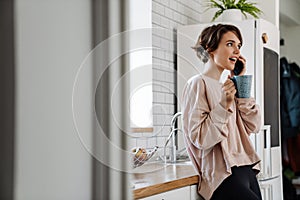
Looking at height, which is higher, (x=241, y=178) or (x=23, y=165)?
(x=23, y=165)


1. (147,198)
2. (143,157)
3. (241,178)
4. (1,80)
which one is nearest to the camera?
(1,80)

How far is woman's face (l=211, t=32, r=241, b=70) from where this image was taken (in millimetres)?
2463

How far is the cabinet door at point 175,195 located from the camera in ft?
5.90

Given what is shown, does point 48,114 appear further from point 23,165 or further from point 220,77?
point 220,77

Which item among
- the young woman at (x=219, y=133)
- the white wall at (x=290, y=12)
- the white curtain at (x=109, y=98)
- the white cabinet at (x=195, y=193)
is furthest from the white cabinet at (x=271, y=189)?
the white curtain at (x=109, y=98)

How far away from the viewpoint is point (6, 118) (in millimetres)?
292

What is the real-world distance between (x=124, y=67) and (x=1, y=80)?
12 centimetres

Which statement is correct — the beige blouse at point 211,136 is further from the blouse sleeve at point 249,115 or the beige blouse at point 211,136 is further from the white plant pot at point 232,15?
the white plant pot at point 232,15

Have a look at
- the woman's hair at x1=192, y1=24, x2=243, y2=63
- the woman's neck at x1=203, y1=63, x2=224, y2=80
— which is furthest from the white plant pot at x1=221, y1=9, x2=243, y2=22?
the woman's neck at x1=203, y1=63, x2=224, y2=80

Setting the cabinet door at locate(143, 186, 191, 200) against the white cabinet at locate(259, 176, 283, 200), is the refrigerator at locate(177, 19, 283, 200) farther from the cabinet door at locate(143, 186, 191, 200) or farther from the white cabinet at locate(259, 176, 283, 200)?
the cabinet door at locate(143, 186, 191, 200)

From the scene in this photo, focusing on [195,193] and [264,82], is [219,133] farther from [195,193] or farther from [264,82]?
[264,82]

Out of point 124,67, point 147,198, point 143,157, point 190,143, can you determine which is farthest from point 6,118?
point 190,143

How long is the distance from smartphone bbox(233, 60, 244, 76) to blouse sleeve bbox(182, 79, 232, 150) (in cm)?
31

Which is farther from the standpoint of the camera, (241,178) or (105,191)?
(241,178)
